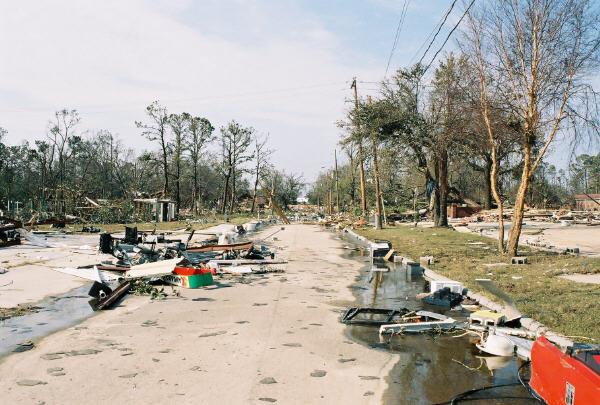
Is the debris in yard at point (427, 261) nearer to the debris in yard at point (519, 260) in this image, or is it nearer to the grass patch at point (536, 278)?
the grass patch at point (536, 278)

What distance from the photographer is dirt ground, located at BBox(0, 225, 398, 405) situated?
16.4ft

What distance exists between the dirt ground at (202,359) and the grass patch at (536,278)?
9.84 feet

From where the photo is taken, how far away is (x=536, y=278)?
37.5 ft

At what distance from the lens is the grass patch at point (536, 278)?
7641mm

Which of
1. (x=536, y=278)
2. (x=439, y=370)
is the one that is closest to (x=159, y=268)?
(x=439, y=370)

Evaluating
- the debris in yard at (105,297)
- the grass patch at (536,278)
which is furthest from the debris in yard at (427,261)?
the debris in yard at (105,297)

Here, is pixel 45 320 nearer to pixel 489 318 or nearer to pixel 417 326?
pixel 417 326

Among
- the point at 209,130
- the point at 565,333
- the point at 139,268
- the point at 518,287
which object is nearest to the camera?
the point at 565,333

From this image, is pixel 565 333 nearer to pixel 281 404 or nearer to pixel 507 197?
pixel 281 404

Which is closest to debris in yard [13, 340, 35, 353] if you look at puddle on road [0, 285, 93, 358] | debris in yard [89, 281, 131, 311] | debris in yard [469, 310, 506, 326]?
puddle on road [0, 285, 93, 358]

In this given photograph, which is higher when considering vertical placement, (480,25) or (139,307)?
(480,25)

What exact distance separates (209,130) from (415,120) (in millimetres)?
35145

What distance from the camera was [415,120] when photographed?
29.5m

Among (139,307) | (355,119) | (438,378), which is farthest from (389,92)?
(438,378)
